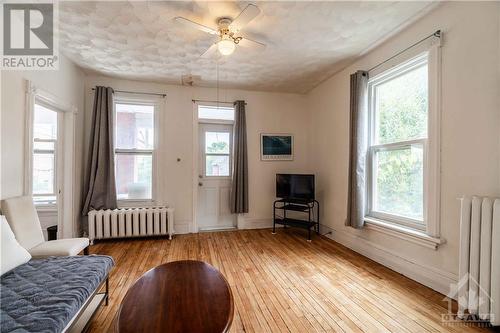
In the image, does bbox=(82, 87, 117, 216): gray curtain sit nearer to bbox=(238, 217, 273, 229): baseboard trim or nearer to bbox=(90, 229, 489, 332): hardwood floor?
bbox=(90, 229, 489, 332): hardwood floor

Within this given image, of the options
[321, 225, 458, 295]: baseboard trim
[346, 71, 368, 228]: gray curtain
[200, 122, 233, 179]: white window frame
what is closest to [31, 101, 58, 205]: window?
[200, 122, 233, 179]: white window frame

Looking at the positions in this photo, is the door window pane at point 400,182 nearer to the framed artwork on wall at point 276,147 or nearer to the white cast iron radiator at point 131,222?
the framed artwork on wall at point 276,147

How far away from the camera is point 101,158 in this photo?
364 cm

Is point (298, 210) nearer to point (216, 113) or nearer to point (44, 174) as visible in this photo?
point (216, 113)

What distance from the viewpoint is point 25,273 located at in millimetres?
1603

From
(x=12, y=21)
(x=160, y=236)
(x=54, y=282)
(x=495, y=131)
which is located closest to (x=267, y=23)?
(x=495, y=131)

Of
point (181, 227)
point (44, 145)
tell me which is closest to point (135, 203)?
point (181, 227)

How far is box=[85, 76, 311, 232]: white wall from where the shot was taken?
13.3 ft

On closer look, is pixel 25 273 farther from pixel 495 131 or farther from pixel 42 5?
pixel 495 131

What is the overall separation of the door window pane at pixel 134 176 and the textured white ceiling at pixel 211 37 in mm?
1385

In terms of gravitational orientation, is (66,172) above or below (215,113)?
below

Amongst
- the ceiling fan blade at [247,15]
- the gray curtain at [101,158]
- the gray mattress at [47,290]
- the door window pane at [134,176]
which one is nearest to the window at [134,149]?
the door window pane at [134,176]

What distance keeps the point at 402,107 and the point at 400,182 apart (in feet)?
2.90

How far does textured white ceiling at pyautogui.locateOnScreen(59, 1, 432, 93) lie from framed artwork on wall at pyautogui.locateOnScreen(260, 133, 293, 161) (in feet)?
3.81
